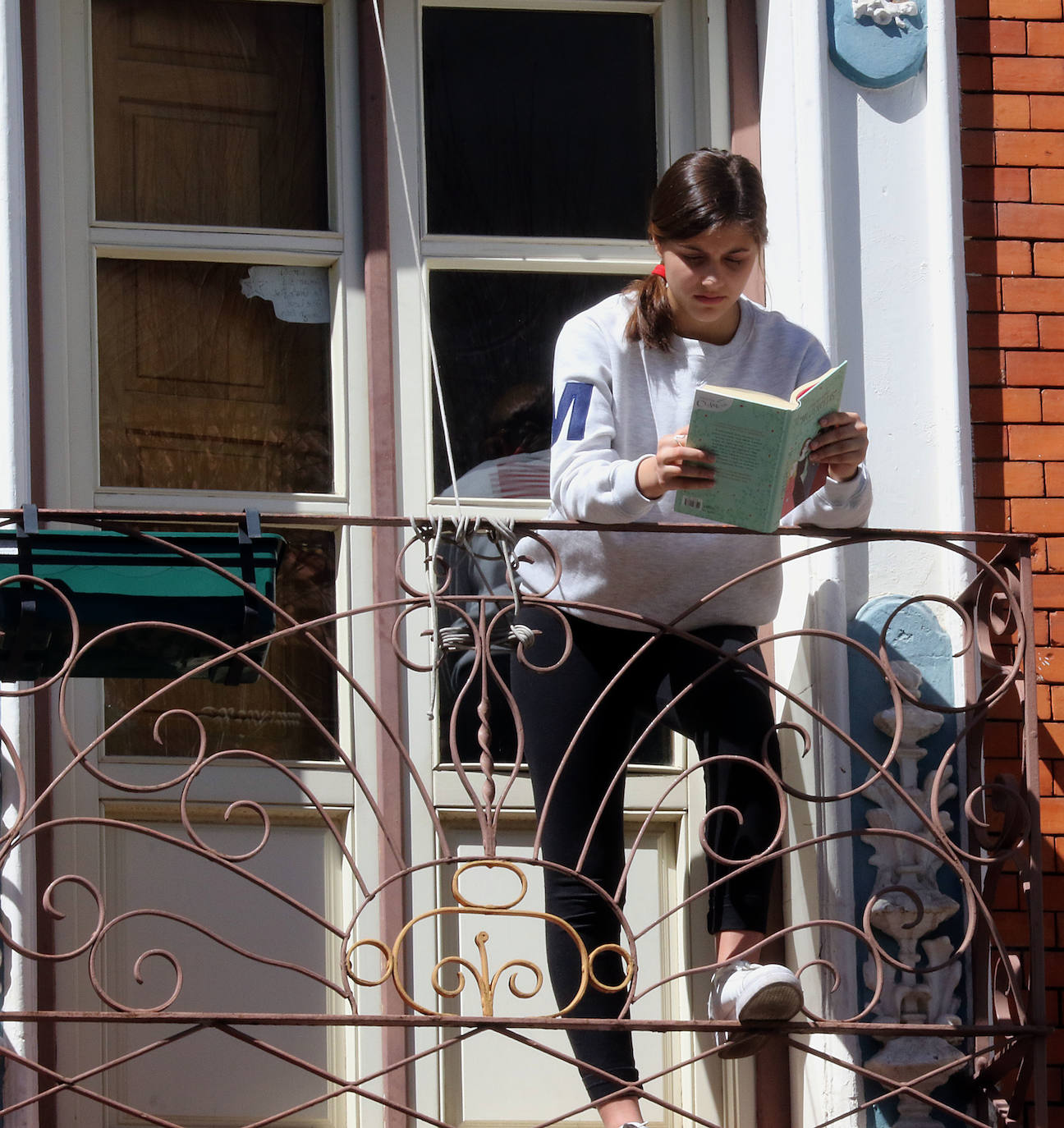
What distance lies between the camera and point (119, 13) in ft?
18.5

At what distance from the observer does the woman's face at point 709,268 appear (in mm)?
4535

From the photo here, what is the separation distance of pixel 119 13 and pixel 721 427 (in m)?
2.40

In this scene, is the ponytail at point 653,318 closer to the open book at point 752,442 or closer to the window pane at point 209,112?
the open book at point 752,442

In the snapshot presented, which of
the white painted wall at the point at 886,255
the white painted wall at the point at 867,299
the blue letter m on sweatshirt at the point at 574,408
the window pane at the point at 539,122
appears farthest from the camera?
the window pane at the point at 539,122

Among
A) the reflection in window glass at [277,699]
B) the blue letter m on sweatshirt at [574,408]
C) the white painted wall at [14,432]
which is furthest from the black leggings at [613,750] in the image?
the white painted wall at [14,432]

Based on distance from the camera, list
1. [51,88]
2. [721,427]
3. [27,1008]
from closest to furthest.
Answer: [721,427] → [27,1008] → [51,88]

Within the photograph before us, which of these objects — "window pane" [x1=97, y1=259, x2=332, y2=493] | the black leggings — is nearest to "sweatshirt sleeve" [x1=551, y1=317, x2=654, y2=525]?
the black leggings

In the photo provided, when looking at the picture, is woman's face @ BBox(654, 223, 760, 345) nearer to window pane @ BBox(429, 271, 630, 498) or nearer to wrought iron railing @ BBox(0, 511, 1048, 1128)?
wrought iron railing @ BBox(0, 511, 1048, 1128)

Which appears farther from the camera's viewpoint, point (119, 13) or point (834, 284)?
point (119, 13)

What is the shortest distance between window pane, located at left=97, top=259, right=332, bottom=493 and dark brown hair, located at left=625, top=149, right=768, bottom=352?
1.15 metres

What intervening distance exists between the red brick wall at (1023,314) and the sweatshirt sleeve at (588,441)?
Result: 122 cm

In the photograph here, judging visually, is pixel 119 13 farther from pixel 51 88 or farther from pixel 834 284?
pixel 834 284

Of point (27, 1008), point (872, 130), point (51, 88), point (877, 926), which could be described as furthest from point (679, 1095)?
point (51, 88)

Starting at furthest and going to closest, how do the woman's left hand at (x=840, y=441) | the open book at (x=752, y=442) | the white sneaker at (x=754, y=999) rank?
the woman's left hand at (x=840, y=441) → the white sneaker at (x=754, y=999) → the open book at (x=752, y=442)
